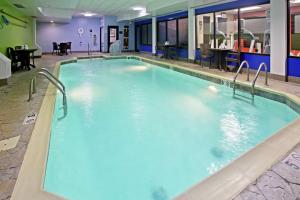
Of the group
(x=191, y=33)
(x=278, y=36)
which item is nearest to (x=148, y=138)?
(x=278, y=36)

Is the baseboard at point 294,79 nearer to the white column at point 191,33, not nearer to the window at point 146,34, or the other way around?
the white column at point 191,33

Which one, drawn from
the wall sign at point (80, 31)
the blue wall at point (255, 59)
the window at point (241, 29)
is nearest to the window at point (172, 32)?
the window at point (241, 29)

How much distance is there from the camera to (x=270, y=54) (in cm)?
766

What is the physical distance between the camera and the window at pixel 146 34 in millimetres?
18547

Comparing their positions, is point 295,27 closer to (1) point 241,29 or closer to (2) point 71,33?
(1) point 241,29

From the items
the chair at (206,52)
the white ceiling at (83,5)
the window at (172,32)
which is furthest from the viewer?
the window at (172,32)

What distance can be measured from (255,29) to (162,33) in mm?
8170

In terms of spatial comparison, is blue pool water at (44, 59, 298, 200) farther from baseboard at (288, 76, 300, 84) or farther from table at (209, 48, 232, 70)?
table at (209, 48, 232, 70)

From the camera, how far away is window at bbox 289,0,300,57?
681 centimetres

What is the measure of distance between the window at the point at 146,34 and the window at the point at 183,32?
473 centimetres

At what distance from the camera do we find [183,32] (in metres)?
13.7

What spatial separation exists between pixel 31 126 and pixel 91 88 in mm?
4495

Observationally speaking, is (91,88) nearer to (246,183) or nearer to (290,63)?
(290,63)

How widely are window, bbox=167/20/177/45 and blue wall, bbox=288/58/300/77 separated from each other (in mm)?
8264
